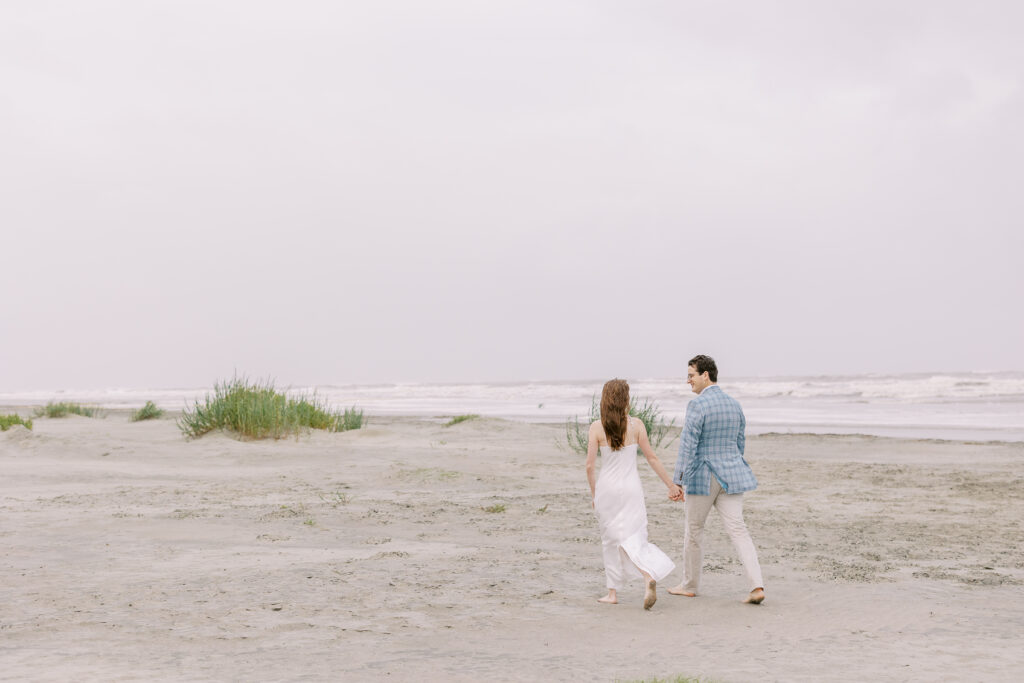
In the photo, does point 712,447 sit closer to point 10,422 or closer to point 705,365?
point 705,365

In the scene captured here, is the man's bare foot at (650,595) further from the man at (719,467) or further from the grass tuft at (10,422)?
the grass tuft at (10,422)

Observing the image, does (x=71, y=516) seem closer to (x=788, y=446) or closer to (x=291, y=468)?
(x=291, y=468)

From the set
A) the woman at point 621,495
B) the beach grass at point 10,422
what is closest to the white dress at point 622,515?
the woman at point 621,495

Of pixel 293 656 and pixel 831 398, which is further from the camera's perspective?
pixel 831 398

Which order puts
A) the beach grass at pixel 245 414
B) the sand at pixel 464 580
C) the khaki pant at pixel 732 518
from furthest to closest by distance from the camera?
the beach grass at pixel 245 414, the khaki pant at pixel 732 518, the sand at pixel 464 580

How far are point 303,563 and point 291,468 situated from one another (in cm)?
704

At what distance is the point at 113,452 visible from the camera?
16.8 meters

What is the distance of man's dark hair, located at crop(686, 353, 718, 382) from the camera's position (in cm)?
700

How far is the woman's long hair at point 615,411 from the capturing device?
6.75 m

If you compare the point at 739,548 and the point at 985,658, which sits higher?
the point at 739,548

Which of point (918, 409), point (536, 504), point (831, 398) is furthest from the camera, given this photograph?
point (831, 398)

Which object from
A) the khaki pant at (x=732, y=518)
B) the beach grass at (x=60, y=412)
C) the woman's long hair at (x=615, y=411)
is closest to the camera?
the woman's long hair at (x=615, y=411)

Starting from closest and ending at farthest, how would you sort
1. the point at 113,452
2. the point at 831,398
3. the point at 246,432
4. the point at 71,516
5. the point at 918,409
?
the point at 71,516, the point at 113,452, the point at 246,432, the point at 918,409, the point at 831,398

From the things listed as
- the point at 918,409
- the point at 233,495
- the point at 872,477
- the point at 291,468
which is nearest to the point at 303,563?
the point at 233,495
